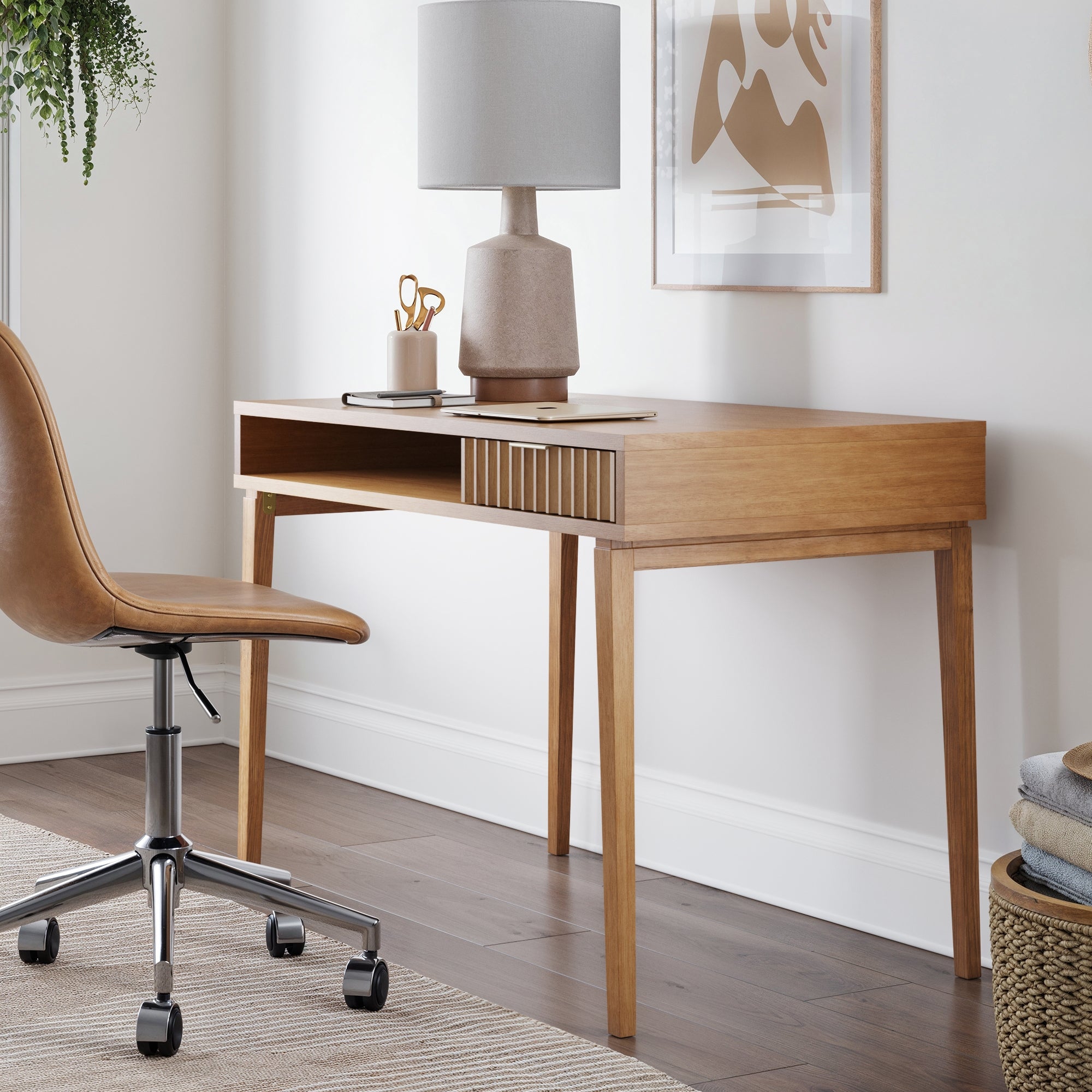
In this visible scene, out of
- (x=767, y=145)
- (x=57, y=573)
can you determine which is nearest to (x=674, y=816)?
(x=767, y=145)

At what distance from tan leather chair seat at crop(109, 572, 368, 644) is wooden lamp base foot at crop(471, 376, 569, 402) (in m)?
0.51

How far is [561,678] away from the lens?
125 inches

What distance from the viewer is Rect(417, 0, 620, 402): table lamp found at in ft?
8.84

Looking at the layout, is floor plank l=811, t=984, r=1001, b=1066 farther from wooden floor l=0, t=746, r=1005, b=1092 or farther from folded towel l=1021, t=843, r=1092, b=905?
folded towel l=1021, t=843, r=1092, b=905

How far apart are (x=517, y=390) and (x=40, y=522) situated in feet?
2.89

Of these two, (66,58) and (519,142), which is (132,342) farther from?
(519,142)

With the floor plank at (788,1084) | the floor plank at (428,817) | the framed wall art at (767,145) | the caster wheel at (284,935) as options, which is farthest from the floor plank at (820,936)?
the framed wall art at (767,145)

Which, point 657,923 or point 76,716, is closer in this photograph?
point 657,923

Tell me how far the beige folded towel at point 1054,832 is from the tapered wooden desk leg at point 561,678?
1221 mm

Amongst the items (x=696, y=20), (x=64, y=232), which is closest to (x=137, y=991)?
(x=696, y=20)

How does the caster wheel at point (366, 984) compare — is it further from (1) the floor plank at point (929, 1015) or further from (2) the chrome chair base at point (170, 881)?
(1) the floor plank at point (929, 1015)

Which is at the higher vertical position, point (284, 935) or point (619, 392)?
point (619, 392)


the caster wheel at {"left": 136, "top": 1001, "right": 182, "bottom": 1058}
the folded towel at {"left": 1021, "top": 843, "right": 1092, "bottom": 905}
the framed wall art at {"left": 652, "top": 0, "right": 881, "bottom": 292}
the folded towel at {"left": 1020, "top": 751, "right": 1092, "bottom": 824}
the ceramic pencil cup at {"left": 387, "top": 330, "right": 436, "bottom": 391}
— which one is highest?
the framed wall art at {"left": 652, "top": 0, "right": 881, "bottom": 292}

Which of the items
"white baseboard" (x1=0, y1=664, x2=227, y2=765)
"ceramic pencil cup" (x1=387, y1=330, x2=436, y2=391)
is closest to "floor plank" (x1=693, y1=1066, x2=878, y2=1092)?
"ceramic pencil cup" (x1=387, y1=330, x2=436, y2=391)
